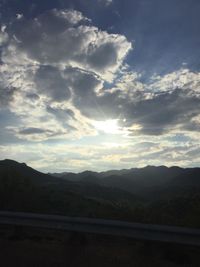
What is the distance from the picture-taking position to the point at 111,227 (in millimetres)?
7051

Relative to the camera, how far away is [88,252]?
22.3 ft

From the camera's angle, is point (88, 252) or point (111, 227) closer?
point (88, 252)

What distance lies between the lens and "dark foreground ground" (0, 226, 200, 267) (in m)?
6.09

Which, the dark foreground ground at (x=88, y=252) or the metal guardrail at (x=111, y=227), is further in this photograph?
the metal guardrail at (x=111, y=227)

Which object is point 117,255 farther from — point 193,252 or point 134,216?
point 134,216

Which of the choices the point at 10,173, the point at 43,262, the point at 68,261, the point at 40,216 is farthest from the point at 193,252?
the point at 10,173

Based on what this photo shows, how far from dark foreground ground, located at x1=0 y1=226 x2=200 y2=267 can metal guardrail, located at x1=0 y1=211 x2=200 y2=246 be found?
34cm

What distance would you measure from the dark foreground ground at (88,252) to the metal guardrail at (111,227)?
344 millimetres

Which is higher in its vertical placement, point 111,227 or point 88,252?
point 111,227

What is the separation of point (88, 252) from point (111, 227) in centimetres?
70

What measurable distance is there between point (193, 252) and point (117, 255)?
61.8 inches

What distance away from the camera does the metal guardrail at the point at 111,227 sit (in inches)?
247

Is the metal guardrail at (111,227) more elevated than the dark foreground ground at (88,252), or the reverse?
the metal guardrail at (111,227)

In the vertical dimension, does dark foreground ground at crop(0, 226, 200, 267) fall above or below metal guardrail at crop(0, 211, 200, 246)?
below
